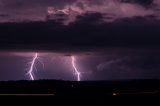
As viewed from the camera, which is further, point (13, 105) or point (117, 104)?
point (117, 104)

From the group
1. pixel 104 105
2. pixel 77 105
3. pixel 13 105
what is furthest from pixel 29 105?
pixel 104 105

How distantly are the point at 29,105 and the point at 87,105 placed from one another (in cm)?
691

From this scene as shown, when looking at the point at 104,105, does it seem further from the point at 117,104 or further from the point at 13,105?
the point at 13,105

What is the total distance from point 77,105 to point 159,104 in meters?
9.64

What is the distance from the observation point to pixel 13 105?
2020 inches

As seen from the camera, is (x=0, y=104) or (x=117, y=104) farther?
(x=117, y=104)

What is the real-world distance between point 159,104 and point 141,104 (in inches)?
91.1

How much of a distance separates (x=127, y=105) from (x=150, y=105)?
268 centimetres

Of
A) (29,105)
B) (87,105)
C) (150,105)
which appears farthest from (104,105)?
(29,105)

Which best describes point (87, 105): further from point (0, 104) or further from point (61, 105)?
point (0, 104)

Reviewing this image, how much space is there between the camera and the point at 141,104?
176 feet

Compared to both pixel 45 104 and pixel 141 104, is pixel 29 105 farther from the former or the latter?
pixel 141 104

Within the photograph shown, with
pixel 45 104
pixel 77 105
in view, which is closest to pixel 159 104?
pixel 77 105

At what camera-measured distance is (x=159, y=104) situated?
172 ft
